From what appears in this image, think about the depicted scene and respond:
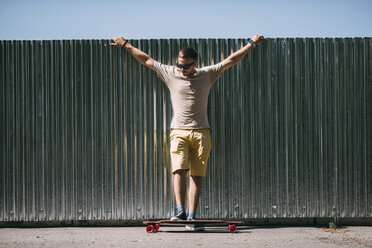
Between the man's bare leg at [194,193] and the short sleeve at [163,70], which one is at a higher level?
the short sleeve at [163,70]

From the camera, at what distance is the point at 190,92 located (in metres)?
5.51

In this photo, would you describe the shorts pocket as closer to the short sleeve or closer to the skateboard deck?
the short sleeve

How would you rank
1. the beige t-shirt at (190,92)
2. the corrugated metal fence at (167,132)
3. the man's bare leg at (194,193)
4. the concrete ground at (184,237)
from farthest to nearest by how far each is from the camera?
the corrugated metal fence at (167,132), the beige t-shirt at (190,92), the man's bare leg at (194,193), the concrete ground at (184,237)

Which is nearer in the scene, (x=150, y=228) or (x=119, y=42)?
(x=150, y=228)

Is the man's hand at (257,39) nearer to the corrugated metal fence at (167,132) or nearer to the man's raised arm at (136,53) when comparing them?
the corrugated metal fence at (167,132)

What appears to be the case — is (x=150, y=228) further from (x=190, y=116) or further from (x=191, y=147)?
(x=190, y=116)

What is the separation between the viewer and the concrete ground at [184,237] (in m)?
4.78

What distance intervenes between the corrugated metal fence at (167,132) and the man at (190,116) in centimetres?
24

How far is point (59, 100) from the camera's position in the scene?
19.0ft

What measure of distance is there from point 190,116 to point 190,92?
1.04ft

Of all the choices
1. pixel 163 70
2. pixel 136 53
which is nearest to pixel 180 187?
pixel 163 70

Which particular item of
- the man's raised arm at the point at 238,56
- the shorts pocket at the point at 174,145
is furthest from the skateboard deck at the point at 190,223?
the man's raised arm at the point at 238,56

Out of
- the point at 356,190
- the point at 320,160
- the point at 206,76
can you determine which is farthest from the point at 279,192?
the point at 206,76

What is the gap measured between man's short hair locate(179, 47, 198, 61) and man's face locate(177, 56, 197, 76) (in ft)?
0.13
